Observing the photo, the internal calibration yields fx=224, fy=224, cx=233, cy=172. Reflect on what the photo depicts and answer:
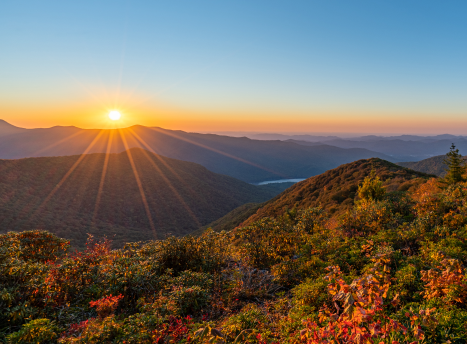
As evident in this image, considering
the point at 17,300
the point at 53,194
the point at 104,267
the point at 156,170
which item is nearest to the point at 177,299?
the point at 104,267

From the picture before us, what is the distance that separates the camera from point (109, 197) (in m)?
68.5

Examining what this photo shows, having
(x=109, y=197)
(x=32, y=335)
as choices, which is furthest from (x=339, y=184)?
(x=109, y=197)

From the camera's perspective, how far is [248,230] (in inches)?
415

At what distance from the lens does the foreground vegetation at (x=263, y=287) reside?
3924 millimetres

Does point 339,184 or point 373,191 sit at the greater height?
point 373,191

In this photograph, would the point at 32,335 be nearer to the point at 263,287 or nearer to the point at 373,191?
the point at 263,287

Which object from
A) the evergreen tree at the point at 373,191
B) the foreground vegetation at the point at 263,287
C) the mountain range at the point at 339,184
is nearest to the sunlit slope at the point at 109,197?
the mountain range at the point at 339,184

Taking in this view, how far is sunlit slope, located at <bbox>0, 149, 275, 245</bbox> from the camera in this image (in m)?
49.5

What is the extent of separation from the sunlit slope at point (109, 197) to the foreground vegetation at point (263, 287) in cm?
4343

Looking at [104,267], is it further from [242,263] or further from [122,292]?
[242,263]

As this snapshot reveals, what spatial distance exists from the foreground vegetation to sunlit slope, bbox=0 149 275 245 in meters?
43.4

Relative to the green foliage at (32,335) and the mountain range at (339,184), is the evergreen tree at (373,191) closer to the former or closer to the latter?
the mountain range at (339,184)

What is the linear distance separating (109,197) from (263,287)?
71979 mm

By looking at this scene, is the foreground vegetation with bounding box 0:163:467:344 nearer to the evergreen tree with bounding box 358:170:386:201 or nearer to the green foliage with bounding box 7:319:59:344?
the green foliage with bounding box 7:319:59:344
